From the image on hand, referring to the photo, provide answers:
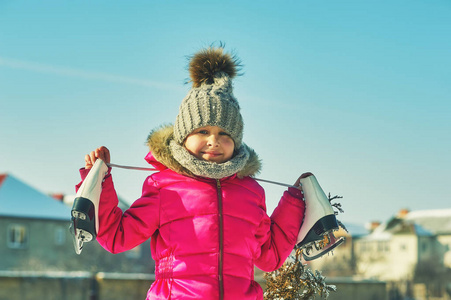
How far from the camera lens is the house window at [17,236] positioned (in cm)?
4006

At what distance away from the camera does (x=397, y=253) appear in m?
55.6

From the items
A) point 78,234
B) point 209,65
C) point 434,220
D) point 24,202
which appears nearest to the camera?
point 78,234

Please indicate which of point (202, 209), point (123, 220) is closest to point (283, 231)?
point (202, 209)

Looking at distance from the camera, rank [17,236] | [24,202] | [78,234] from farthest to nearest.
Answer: [24,202]
[17,236]
[78,234]

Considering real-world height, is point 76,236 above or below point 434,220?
below

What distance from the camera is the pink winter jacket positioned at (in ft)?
9.49

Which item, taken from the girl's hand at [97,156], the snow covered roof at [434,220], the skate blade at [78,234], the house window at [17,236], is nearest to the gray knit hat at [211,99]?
the girl's hand at [97,156]

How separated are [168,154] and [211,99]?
34cm

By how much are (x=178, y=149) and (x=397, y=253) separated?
55.4 m

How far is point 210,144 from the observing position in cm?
307

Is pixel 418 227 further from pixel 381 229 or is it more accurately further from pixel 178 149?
pixel 178 149

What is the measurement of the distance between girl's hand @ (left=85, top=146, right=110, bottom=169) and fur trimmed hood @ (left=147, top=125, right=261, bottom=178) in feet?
0.72

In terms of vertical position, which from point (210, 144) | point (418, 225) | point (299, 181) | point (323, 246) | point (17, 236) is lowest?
point (323, 246)

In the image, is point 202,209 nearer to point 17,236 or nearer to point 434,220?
point 17,236
